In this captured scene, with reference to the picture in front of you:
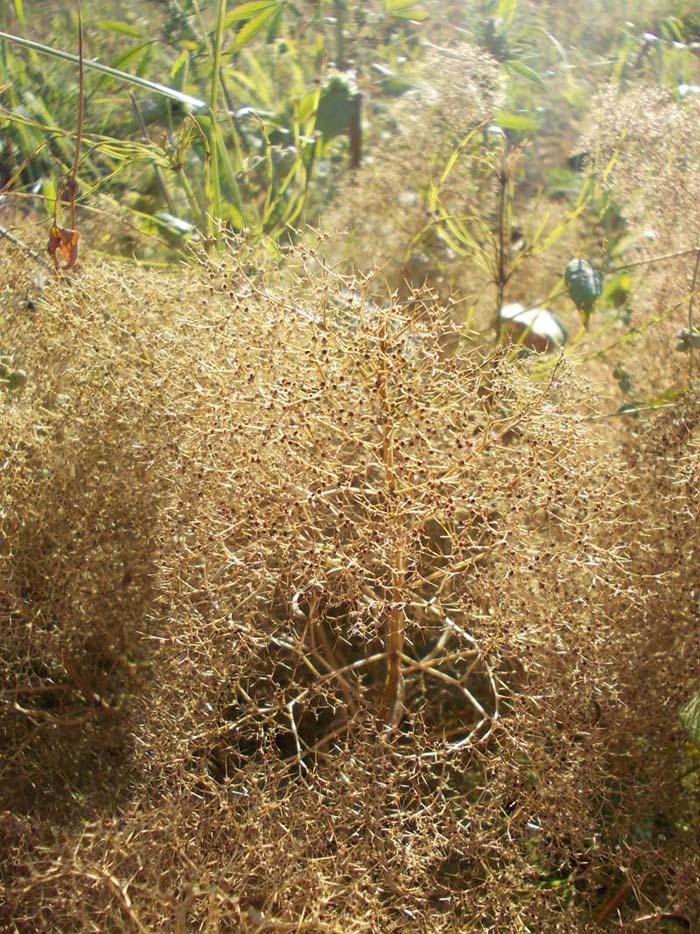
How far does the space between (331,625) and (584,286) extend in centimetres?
55

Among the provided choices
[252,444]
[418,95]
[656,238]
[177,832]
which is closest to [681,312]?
[656,238]

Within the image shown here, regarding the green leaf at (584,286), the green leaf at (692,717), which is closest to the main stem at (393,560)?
the green leaf at (692,717)

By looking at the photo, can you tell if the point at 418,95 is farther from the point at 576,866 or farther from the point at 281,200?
the point at 576,866

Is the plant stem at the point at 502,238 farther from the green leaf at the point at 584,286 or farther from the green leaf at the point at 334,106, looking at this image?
the green leaf at the point at 334,106

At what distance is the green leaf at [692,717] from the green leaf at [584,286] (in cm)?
56

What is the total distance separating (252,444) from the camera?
1055mm

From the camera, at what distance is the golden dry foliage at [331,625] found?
1.01m

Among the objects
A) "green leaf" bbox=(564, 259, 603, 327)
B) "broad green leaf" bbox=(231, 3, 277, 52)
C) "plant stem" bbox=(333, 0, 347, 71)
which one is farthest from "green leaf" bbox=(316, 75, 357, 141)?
"green leaf" bbox=(564, 259, 603, 327)

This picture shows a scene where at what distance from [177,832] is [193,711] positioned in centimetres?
12

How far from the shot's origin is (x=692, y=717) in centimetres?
104

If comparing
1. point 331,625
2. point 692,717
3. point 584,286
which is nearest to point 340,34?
point 584,286

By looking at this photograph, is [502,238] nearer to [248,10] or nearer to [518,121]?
[518,121]

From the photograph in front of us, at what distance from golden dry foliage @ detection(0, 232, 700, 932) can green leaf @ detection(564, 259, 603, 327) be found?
0.23 metres

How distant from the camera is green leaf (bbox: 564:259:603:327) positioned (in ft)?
4.62
